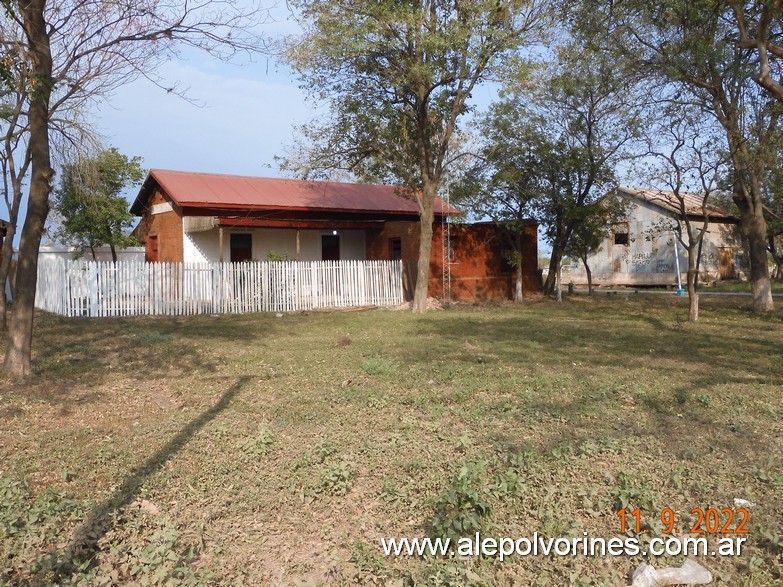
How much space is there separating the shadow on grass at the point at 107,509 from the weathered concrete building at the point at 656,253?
3164 cm

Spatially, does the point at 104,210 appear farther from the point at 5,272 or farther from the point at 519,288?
the point at 519,288

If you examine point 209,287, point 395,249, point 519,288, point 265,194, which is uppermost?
point 265,194

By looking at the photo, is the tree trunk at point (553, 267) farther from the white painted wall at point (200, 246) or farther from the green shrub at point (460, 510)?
the green shrub at point (460, 510)

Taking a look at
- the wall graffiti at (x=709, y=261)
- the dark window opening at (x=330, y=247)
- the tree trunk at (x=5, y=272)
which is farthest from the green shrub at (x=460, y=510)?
the wall graffiti at (x=709, y=261)

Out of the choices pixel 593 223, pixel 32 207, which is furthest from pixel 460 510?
pixel 593 223

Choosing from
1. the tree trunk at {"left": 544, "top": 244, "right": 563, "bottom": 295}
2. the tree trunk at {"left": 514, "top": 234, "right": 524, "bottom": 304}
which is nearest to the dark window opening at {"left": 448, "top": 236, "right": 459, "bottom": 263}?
the tree trunk at {"left": 514, "top": 234, "right": 524, "bottom": 304}

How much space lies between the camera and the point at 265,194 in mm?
22984

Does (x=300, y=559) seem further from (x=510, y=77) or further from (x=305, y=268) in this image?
(x=305, y=268)

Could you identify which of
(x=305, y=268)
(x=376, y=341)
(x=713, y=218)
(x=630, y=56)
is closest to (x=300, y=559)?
(x=376, y=341)

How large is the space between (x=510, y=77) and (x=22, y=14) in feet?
37.4

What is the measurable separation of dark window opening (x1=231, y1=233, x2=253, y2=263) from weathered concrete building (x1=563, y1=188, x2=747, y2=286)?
1905 cm

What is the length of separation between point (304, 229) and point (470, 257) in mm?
5898

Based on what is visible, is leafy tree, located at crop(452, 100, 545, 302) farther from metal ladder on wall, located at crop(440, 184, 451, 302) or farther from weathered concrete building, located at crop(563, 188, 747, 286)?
weathered concrete building, located at crop(563, 188, 747, 286)

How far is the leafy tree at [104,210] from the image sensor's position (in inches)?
850
